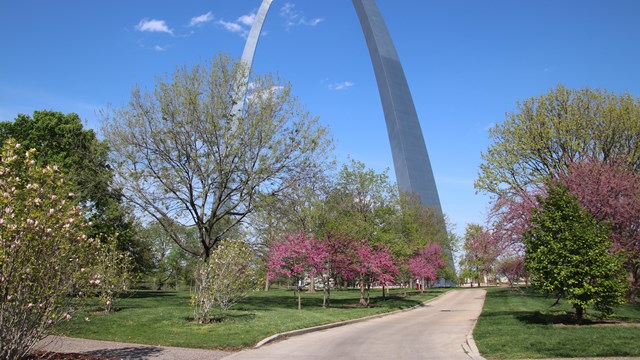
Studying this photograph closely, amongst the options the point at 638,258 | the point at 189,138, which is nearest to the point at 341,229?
the point at 189,138

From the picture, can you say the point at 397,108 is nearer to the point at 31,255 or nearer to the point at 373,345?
the point at 373,345

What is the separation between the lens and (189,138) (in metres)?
20.1

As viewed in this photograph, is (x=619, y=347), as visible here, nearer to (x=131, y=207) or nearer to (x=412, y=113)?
(x=131, y=207)

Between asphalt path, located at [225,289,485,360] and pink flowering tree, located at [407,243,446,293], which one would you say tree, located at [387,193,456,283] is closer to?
pink flowering tree, located at [407,243,446,293]

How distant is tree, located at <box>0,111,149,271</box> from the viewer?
21.2 metres

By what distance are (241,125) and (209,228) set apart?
17.5 feet

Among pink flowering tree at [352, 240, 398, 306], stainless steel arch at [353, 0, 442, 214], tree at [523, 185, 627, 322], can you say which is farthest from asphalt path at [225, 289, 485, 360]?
stainless steel arch at [353, 0, 442, 214]

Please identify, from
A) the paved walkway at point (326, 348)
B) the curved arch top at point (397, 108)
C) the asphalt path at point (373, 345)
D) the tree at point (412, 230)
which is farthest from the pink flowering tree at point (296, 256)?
the curved arch top at point (397, 108)

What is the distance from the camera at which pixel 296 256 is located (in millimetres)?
22562

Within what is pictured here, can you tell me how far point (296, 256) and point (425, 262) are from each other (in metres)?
23.0

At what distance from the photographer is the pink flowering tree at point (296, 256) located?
22.3 metres

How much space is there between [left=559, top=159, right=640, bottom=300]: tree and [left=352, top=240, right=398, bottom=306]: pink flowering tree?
1085 cm

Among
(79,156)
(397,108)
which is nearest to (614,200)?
(79,156)

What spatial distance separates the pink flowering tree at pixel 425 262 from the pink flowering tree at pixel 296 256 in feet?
47.0
